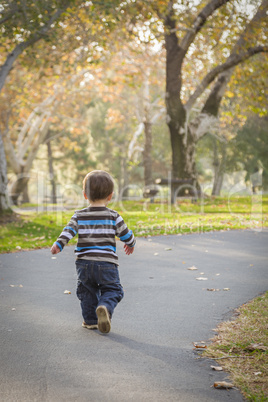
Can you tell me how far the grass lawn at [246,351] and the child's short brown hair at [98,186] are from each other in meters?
1.63

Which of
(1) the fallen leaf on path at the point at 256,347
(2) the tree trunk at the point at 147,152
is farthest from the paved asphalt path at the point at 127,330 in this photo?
(2) the tree trunk at the point at 147,152

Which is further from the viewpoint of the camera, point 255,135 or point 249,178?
point 249,178

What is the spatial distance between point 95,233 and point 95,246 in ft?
0.39

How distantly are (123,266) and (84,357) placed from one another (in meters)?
4.06

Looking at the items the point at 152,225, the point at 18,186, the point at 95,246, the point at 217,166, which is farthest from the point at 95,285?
the point at 217,166

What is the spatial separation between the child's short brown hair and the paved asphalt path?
4.07ft

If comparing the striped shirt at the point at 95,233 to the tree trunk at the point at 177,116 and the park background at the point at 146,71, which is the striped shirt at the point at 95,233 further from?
the tree trunk at the point at 177,116

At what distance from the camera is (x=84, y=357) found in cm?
360

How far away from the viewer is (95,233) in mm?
4371

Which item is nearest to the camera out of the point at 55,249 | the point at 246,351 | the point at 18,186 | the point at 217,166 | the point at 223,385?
the point at 223,385

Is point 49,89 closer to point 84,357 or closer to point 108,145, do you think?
point 108,145

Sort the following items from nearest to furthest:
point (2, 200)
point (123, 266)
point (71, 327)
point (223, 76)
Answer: point (71, 327)
point (123, 266)
point (2, 200)
point (223, 76)

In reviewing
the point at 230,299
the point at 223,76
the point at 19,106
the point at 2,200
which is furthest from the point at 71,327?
the point at 19,106

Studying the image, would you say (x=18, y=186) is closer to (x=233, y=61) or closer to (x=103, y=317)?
(x=233, y=61)
